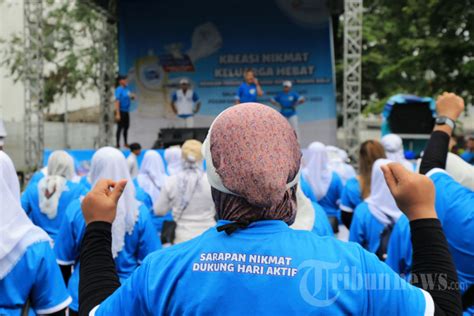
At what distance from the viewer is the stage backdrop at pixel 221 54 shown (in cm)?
1608

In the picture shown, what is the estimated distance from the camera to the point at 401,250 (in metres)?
2.89

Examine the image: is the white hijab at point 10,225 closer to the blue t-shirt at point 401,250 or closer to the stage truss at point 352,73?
the blue t-shirt at point 401,250

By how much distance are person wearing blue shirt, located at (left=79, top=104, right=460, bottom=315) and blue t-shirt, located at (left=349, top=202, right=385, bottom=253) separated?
8.40ft

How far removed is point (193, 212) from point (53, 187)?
109 cm

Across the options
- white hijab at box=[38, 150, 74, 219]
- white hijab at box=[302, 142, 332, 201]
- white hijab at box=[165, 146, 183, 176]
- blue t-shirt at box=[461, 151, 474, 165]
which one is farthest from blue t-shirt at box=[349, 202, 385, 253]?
blue t-shirt at box=[461, 151, 474, 165]

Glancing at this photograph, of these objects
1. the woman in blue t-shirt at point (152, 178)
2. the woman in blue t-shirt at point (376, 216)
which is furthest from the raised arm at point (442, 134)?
the woman in blue t-shirt at point (152, 178)

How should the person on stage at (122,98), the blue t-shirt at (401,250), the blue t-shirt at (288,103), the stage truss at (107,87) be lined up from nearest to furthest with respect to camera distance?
the blue t-shirt at (401,250)
the blue t-shirt at (288,103)
the person on stage at (122,98)
the stage truss at (107,87)

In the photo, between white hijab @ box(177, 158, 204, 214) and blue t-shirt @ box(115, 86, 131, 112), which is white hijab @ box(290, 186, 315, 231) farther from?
blue t-shirt @ box(115, 86, 131, 112)

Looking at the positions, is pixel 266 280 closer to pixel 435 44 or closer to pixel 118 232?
pixel 118 232

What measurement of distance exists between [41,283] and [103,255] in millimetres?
931

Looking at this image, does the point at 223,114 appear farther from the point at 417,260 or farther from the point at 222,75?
the point at 222,75

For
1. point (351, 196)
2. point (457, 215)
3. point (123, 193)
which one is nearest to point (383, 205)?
point (351, 196)

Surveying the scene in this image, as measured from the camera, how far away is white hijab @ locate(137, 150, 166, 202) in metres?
6.46

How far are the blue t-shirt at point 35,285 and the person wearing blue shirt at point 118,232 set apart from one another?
2.68 feet
